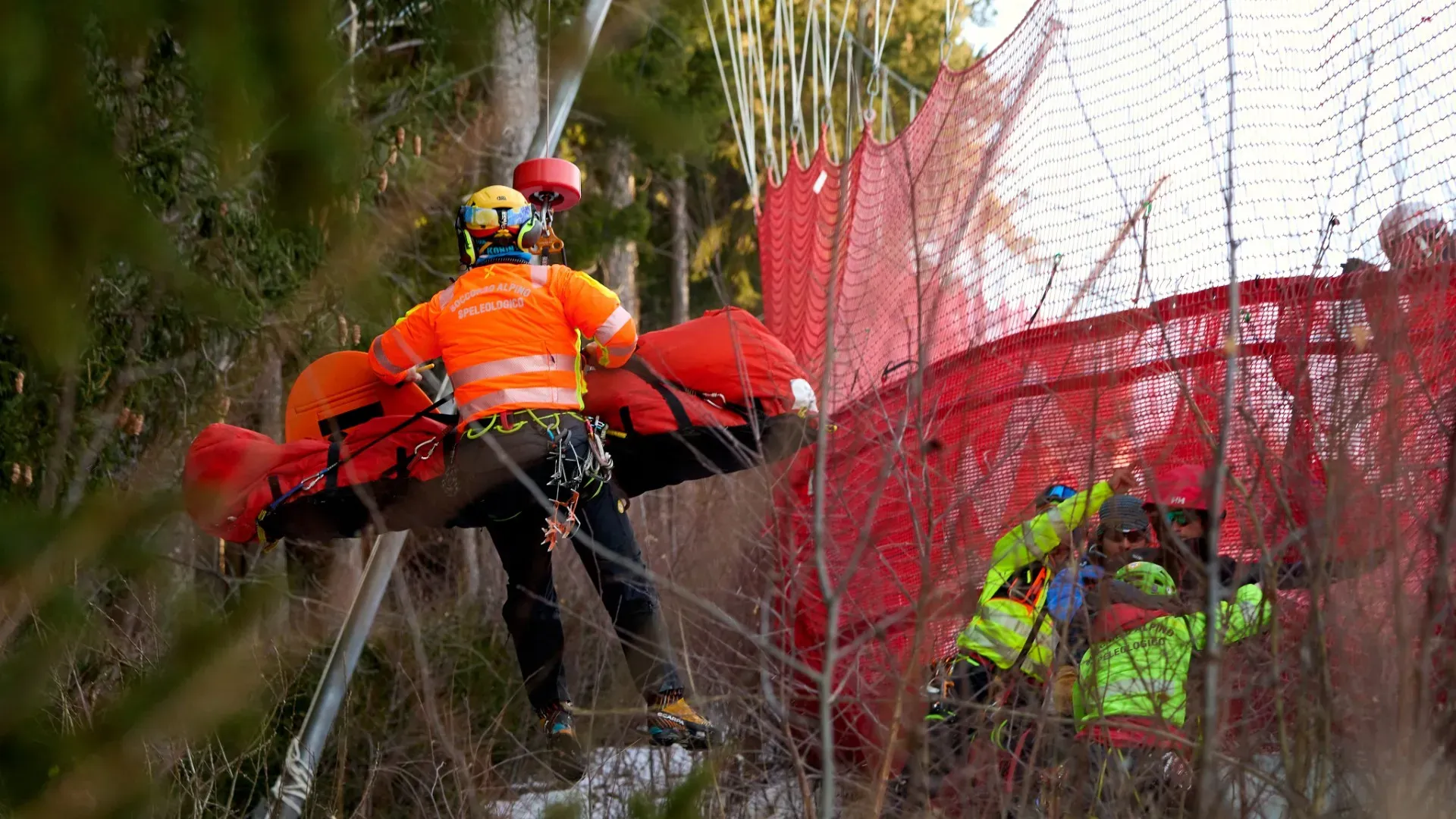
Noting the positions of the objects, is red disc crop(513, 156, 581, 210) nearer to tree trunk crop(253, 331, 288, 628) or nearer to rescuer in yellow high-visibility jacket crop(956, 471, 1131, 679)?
rescuer in yellow high-visibility jacket crop(956, 471, 1131, 679)

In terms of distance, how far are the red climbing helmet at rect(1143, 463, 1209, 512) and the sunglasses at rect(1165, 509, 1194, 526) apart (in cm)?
2

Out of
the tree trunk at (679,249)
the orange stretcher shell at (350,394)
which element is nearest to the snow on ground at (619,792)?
the orange stretcher shell at (350,394)

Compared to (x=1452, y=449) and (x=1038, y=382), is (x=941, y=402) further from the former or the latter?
(x=1452, y=449)

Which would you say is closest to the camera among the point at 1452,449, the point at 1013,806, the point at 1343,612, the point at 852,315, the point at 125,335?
the point at 1452,449

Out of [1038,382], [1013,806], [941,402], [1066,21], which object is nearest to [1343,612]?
[1013,806]

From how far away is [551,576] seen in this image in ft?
14.9

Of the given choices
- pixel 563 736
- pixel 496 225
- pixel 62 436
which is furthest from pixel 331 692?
pixel 62 436

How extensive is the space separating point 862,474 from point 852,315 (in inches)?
30.3

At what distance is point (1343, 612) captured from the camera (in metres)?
2.81

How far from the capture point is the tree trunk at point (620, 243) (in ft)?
44.8

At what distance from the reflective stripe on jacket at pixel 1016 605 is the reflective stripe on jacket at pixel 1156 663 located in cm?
19

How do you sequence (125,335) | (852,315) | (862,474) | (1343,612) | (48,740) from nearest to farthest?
1. (48,740)
2. (1343,612)
3. (125,335)
4. (862,474)
5. (852,315)

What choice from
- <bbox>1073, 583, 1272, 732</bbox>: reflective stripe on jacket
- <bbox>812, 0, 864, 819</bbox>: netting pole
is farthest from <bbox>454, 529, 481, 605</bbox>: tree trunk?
<bbox>812, 0, 864, 819</bbox>: netting pole

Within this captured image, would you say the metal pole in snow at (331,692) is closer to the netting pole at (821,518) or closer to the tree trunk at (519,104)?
the netting pole at (821,518)
